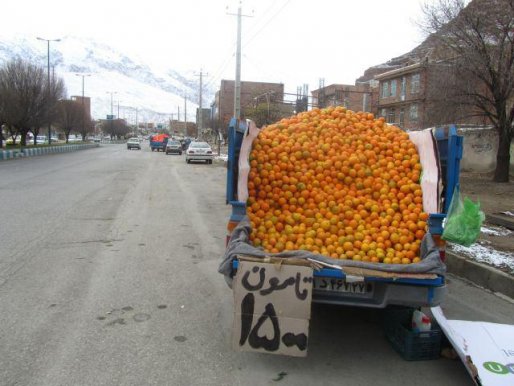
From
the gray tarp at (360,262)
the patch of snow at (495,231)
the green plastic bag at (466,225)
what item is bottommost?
the patch of snow at (495,231)

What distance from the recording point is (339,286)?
12.8 ft

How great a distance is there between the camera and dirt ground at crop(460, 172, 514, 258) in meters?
7.93

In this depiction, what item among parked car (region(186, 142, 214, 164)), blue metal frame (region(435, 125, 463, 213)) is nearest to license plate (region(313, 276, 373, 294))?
blue metal frame (region(435, 125, 463, 213))

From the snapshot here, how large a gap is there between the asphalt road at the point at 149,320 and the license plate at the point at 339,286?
0.58 meters

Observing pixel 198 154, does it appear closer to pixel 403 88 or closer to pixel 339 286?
pixel 403 88

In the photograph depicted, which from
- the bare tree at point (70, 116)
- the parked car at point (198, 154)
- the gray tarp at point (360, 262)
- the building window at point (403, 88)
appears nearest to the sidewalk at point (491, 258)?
the gray tarp at point (360, 262)

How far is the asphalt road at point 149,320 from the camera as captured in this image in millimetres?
3611

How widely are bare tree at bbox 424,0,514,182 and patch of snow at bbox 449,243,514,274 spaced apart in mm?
10440

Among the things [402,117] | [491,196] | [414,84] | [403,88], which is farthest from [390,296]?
[402,117]

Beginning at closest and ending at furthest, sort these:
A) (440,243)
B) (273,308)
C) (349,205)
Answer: (273,308), (440,243), (349,205)

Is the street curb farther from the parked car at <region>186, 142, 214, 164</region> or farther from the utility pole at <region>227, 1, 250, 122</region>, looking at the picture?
the parked car at <region>186, 142, 214, 164</region>

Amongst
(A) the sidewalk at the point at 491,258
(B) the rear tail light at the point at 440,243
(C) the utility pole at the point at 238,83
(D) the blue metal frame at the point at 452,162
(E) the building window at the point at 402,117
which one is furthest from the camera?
(E) the building window at the point at 402,117

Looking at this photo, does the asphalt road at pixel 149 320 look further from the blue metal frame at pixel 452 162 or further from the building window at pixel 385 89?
the building window at pixel 385 89

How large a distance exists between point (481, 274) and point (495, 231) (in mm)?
2999
